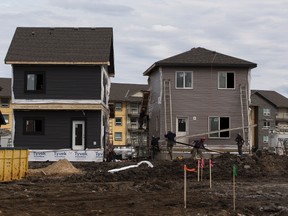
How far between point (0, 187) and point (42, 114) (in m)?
15.8

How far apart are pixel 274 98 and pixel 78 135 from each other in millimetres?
70152

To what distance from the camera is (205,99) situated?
37.7 m

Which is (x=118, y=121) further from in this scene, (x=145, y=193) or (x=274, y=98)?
(x=145, y=193)

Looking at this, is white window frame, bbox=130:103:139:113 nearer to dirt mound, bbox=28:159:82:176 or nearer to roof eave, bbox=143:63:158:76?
roof eave, bbox=143:63:158:76

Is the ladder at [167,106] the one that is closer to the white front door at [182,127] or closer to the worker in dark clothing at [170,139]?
the white front door at [182,127]

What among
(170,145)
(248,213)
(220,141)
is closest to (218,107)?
(220,141)

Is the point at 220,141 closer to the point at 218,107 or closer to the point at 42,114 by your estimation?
the point at 218,107

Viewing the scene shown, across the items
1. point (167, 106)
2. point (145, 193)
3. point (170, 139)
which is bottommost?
point (145, 193)

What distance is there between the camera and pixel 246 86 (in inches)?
1484

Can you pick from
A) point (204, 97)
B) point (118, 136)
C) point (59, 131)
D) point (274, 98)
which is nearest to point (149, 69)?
point (204, 97)

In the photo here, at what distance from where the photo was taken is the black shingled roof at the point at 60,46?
34.0 m

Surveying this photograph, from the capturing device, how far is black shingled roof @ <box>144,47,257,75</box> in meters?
37.3

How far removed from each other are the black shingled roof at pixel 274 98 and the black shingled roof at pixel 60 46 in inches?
2335

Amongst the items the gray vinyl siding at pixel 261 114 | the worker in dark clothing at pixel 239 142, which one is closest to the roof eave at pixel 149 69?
the worker in dark clothing at pixel 239 142
